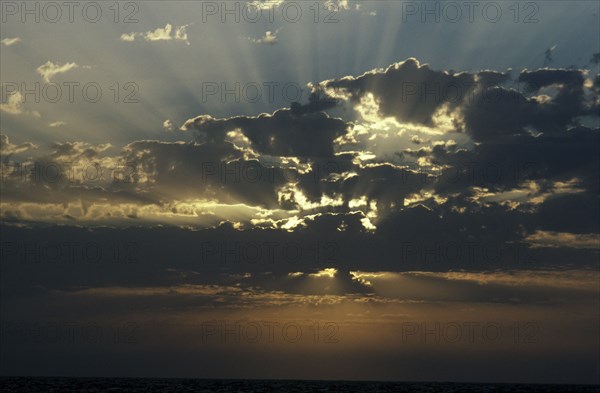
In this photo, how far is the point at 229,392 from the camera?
19925 cm

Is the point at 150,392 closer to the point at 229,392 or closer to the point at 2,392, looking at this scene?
the point at 229,392

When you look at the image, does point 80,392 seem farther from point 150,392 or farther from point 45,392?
point 150,392

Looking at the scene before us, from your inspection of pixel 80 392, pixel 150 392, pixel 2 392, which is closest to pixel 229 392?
pixel 150 392

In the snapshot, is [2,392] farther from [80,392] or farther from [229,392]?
[229,392]

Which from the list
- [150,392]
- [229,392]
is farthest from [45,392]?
[229,392]

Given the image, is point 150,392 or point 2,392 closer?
point 2,392

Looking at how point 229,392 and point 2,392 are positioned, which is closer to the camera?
point 2,392

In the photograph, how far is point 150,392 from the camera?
199 m

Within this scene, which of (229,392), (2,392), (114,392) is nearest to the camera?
(2,392)

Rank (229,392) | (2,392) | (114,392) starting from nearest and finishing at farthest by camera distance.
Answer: (2,392) < (114,392) < (229,392)

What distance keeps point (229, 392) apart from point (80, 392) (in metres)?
42.7

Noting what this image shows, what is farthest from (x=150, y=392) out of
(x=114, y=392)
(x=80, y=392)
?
(x=80, y=392)

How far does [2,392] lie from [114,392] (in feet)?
93.8

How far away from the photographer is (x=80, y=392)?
174500 millimetres
